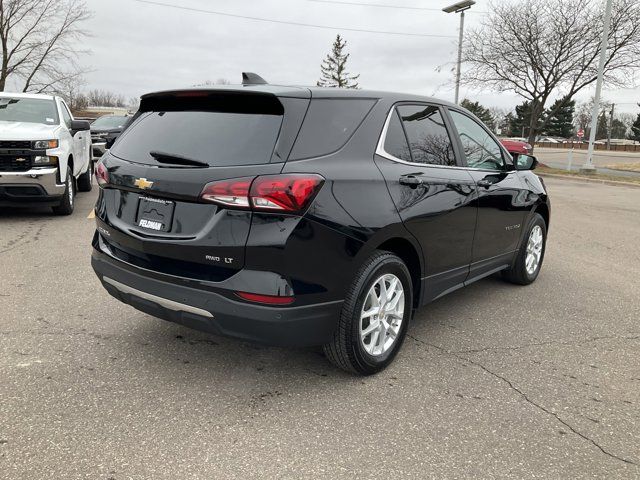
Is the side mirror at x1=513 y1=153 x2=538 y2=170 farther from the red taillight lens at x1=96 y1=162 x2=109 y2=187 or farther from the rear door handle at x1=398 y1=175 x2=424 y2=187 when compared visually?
the red taillight lens at x1=96 y1=162 x2=109 y2=187

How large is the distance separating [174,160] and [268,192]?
67cm

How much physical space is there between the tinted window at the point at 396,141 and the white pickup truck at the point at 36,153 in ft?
19.3

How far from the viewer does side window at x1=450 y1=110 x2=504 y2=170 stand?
4.14 m

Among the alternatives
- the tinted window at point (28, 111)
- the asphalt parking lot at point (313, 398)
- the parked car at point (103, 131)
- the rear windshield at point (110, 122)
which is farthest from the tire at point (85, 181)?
the rear windshield at point (110, 122)

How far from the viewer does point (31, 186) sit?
733cm

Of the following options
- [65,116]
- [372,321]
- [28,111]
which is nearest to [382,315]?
[372,321]

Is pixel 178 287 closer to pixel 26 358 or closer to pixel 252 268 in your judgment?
pixel 252 268

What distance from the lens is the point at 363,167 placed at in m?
2.99

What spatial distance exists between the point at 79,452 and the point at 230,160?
60.8 inches

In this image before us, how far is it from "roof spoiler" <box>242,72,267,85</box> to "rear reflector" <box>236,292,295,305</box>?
148cm

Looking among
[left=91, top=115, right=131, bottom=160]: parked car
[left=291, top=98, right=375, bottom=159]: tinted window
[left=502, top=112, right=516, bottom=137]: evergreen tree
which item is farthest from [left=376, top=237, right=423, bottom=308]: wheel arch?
[left=502, top=112, right=516, bottom=137]: evergreen tree

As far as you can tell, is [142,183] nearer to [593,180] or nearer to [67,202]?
[67,202]

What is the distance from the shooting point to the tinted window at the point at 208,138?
275 centimetres

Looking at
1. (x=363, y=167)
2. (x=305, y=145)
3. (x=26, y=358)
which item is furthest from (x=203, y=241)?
(x=26, y=358)
